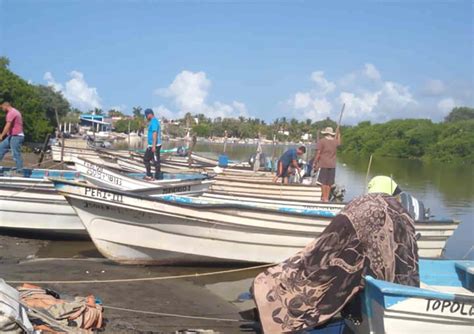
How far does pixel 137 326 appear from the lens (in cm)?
594

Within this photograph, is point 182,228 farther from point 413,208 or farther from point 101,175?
point 101,175

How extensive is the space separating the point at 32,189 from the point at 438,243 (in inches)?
300

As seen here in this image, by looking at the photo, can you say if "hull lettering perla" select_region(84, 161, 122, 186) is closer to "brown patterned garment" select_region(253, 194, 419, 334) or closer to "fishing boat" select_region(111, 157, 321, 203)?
"fishing boat" select_region(111, 157, 321, 203)

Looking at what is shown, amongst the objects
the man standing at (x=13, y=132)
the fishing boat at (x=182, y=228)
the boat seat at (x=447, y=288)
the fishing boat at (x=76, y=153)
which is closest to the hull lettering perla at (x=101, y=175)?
the man standing at (x=13, y=132)

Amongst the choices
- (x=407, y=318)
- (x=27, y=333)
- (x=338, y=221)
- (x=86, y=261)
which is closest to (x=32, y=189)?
(x=86, y=261)

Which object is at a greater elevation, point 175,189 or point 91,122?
point 91,122

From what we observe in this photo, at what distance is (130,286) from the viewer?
7492mm

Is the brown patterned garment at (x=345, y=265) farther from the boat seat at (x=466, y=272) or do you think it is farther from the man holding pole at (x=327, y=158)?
the man holding pole at (x=327, y=158)

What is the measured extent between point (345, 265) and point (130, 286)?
140 inches

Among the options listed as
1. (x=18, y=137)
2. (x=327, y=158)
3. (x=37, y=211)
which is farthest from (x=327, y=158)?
(x=18, y=137)

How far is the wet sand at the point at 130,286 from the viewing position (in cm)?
620

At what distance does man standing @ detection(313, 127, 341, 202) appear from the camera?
13.1m

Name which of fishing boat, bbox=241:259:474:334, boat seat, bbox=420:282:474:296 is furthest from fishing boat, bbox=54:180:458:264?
fishing boat, bbox=241:259:474:334

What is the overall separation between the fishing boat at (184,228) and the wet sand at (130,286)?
29 centimetres
